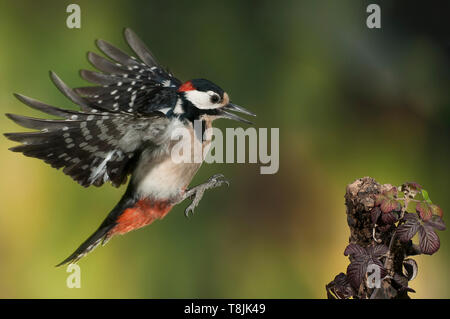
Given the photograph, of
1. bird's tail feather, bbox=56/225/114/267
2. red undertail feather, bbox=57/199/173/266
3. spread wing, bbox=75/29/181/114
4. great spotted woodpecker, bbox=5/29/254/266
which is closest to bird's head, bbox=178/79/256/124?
great spotted woodpecker, bbox=5/29/254/266

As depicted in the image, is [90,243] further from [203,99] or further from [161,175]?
[203,99]

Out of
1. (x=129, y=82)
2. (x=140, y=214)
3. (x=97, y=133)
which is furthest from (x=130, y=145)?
(x=129, y=82)

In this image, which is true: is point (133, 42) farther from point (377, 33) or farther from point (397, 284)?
point (377, 33)

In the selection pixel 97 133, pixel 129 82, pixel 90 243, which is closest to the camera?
pixel 97 133

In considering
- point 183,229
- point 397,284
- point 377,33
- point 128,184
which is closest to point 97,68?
point 128,184

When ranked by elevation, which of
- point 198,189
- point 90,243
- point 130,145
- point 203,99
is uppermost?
point 203,99

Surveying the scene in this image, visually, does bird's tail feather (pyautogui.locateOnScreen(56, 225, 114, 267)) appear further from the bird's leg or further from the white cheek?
the white cheek
